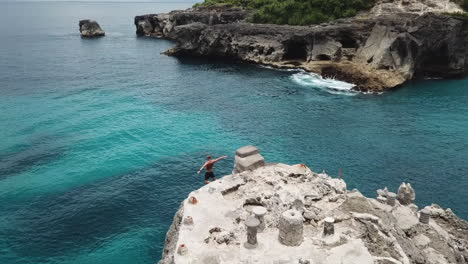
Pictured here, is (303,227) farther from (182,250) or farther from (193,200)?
(193,200)

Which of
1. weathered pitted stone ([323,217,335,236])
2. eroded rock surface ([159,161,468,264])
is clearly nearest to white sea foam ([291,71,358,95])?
eroded rock surface ([159,161,468,264])

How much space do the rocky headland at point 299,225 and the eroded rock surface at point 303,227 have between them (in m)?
0.05

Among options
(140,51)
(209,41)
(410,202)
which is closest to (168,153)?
(410,202)

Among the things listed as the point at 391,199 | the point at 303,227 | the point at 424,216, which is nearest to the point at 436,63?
the point at 391,199

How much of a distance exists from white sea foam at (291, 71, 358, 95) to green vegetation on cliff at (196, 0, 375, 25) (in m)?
24.1

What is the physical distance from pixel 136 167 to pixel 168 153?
4.72 meters

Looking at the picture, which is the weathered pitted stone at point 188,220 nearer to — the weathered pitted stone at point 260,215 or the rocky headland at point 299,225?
the rocky headland at point 299,225

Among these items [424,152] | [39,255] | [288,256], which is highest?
[288,256]

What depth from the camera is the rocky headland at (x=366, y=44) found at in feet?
237

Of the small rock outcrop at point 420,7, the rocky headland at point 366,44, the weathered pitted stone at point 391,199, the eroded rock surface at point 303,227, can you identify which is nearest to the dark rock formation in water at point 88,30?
the rocky headland at point 366,44

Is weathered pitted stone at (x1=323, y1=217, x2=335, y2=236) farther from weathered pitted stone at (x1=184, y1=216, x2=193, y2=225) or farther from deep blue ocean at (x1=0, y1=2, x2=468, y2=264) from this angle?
deep blue ocean at (x1=0, y1=2, x2=468, y2=264)

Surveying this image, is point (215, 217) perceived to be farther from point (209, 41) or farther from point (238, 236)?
point (209, 41)

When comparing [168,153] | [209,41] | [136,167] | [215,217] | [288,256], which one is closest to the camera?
[288,256]

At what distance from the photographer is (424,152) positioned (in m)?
43.8
